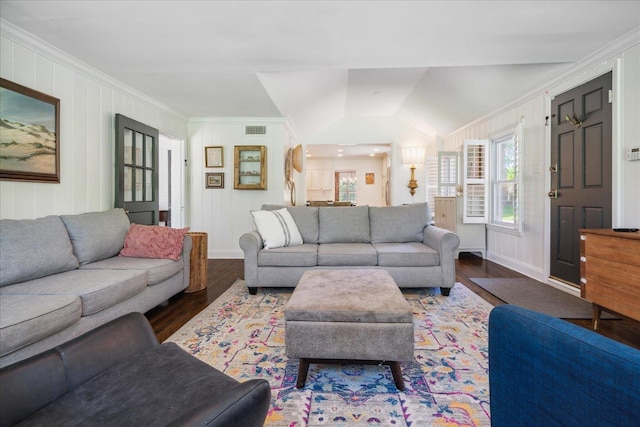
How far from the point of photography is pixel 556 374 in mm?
600

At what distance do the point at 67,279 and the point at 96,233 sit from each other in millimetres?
654

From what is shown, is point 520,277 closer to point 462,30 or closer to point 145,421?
point 462,30

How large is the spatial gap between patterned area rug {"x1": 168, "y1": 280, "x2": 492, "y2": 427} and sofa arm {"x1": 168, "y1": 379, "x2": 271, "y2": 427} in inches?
29.3

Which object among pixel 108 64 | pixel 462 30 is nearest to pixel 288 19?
pixel 462 30

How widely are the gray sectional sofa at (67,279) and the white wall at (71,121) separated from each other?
31 centimetres

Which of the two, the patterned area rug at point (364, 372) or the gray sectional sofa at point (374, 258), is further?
the gray sectional sofa at point (374, 258)

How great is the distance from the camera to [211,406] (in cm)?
62

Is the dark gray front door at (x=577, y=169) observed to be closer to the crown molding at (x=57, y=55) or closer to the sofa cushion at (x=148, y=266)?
the sofa cushion at (x=148, y=266)

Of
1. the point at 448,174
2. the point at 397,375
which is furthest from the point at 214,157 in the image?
the point at 397,375

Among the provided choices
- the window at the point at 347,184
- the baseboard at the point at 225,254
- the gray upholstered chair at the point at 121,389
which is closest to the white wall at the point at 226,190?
the baseboard at the point at 225,254

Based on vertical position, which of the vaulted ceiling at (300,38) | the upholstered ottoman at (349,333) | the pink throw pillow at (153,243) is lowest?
the upholstered ottoman at (349,333)

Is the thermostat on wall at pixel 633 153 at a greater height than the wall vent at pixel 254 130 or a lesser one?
lesser

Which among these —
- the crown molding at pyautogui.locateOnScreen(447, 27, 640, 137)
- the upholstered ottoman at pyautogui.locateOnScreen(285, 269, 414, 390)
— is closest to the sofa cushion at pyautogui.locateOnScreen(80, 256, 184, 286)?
the upholstered ottoman at pyautogui.locateOnScreen(285, 269, 414, 390)

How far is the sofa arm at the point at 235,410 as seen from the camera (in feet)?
1.94
